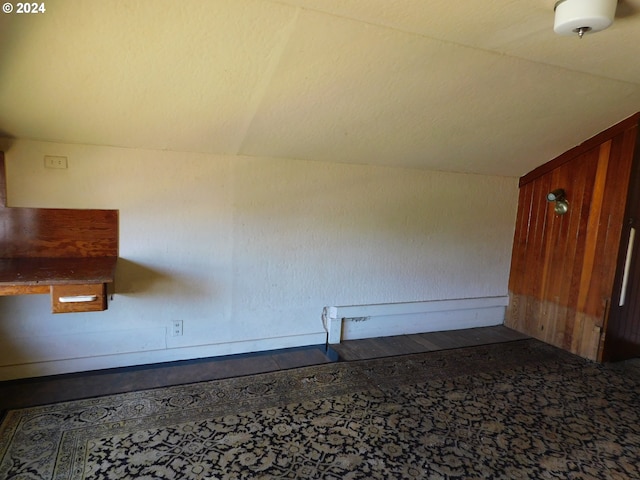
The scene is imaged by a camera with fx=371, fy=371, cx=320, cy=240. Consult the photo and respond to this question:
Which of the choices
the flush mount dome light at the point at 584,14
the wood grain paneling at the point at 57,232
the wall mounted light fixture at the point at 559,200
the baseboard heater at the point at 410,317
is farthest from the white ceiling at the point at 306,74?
the baseboard heater at the point at 410,317

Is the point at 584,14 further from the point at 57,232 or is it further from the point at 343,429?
the point at 57,232

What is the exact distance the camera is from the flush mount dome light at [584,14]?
146cm

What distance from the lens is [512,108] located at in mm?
2480

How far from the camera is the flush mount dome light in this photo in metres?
1.46

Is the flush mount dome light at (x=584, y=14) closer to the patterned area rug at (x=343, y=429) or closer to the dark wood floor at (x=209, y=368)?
the patterned area rug at (x=343, y=429)

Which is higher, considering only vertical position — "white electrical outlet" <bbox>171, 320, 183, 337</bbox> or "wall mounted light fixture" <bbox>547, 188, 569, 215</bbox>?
"wall mounted light fixture" <bbox>547, 188, 569, 215</bbox>

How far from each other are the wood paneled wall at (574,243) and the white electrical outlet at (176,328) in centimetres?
316

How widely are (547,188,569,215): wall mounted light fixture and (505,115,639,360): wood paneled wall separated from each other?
0.12 ft

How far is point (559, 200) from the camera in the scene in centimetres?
322

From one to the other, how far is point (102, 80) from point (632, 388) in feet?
12.4

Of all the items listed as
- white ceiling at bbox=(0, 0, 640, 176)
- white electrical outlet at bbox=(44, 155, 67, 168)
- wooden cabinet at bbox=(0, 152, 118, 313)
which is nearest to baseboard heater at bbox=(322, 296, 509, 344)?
white ceiling at bbox=(0, 0, 640, 176)

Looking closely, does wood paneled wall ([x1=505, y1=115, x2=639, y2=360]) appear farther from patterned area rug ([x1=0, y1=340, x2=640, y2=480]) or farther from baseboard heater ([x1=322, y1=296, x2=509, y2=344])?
patterned area rug ([x1=0, y1=340, x2=640, y2=480])

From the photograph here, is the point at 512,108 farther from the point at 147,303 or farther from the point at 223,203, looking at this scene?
the point at 147,303

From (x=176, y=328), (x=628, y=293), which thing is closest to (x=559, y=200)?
(x=628, y=293)
